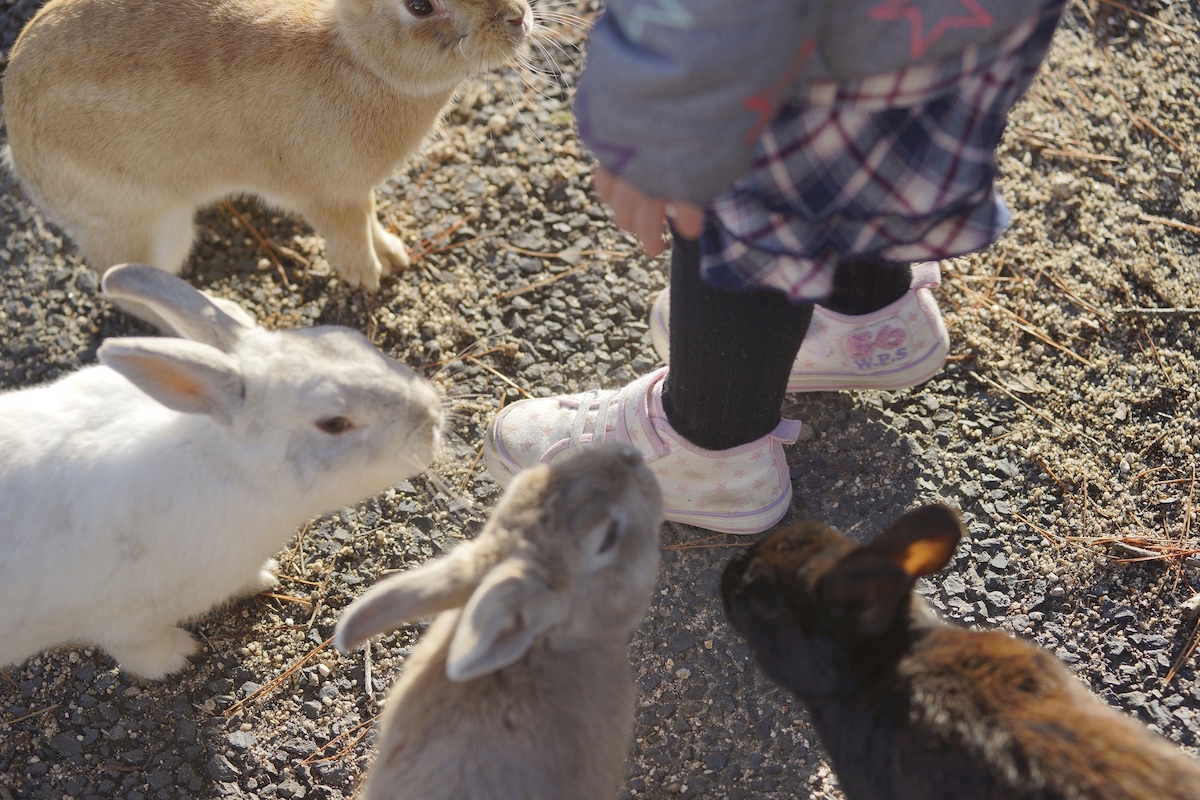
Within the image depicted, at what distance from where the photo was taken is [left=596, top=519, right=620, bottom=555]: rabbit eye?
1874 millimetres

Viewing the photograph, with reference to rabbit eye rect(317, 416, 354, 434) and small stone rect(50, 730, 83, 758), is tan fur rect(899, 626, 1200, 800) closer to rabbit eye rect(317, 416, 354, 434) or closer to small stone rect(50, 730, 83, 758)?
rabbit eye rect(317, 416, 354, 434)

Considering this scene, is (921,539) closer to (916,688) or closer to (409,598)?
(916,688)

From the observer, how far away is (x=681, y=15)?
1266mm

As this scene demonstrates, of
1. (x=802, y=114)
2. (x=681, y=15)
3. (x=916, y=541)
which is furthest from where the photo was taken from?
(x=916, y=541)

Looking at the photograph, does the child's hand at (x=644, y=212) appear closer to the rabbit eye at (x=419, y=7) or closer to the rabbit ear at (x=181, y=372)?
the rabbit ear at (x=181, y=372)

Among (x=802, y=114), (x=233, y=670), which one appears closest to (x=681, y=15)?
(x=802, y=114)

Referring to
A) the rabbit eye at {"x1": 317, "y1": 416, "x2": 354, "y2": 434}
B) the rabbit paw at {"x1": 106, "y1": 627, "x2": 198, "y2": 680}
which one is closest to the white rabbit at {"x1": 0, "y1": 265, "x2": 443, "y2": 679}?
the rabbit eye at {"x1": 317, "y1": 416, "x2": 354, "y2": 434}

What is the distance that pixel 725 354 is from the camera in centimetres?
206

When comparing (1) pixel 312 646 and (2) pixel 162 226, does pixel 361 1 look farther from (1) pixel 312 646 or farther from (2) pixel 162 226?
(1) pixel 312 646

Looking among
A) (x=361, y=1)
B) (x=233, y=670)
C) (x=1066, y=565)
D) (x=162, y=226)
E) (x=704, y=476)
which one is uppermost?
(x=361, y=1)

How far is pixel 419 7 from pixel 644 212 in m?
1.37

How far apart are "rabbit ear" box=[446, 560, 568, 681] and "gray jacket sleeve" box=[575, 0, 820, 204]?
2.47 feet

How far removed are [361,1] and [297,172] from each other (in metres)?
0.56

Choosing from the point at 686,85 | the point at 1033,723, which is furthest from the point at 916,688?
the point at 686,85
